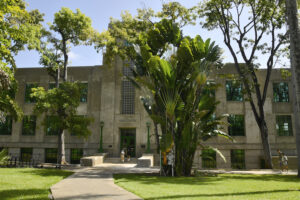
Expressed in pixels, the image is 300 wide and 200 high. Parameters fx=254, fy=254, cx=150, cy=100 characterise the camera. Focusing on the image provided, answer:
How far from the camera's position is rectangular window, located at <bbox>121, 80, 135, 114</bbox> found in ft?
95.8

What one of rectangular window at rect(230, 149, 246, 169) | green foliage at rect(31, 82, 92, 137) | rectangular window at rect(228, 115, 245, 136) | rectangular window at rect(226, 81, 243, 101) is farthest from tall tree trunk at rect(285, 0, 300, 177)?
green foliage at rect(31, 82, 92, 137)

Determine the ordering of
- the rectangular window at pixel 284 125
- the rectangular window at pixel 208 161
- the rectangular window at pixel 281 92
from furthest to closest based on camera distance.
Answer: the rectangular window at pixel 281 92 < the rectangular window at pixel 284 125 < the rectangular window at pixel 208 161

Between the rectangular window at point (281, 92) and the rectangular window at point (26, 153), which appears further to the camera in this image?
the rectangular window at point (26, 153)

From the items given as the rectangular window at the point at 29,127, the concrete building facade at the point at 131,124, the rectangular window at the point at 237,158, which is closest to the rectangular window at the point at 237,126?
the concrete building facade at the point at 131,124

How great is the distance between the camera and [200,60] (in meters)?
15.4

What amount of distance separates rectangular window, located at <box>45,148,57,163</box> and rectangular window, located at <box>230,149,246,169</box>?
64.3 ft

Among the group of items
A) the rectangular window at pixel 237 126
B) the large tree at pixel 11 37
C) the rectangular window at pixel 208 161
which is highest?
the large tree at pixel 11 37

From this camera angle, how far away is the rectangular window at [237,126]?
2781 cm

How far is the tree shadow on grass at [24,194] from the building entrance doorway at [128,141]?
19.4 meters

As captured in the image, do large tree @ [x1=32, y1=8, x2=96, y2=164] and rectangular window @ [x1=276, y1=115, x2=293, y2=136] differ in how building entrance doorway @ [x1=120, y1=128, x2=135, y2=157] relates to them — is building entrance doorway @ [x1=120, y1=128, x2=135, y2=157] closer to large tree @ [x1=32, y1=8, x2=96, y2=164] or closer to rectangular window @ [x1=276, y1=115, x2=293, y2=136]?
large tree @ [x1=32, y1=8, x2=96, y2=164]

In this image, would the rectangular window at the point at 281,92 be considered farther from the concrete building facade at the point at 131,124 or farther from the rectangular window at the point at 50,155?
the rectangular window at the point at 50,155

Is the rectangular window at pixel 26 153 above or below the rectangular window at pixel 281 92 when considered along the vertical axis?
below

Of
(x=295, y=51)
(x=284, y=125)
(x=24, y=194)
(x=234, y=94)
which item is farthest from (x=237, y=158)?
(x=24, y=194)

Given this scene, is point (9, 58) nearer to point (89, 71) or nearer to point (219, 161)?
point (89, 71)
